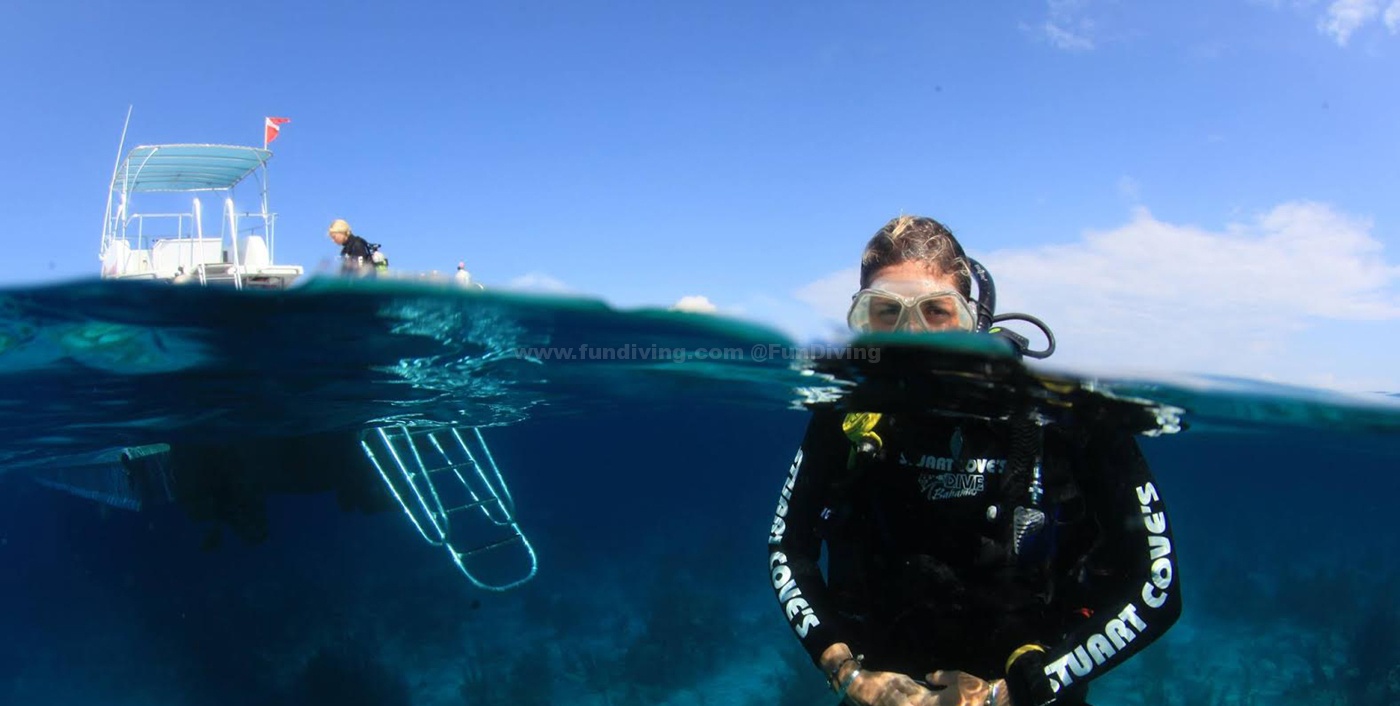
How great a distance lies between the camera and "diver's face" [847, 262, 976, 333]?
3.23 metres

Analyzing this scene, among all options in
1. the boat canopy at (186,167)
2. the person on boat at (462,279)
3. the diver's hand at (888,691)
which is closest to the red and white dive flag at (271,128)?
the boat canopy at (186,167)

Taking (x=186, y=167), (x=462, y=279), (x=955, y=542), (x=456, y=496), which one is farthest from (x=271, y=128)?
(x=456, y=496)

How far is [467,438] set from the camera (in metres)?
27.9

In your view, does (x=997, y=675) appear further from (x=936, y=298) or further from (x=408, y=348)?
(x=408, y=348)

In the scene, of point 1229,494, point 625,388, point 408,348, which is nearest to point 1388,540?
point 1229,494

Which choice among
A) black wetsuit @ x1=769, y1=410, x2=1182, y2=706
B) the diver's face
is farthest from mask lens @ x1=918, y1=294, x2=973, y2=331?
black wetsuit @ x1=769, y1=410, x2=1182, y2=706

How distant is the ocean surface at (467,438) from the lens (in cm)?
843

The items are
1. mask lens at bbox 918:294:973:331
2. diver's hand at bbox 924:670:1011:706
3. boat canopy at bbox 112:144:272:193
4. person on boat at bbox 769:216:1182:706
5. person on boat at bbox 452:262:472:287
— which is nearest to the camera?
diver's hand at bbox 924:670:1011:706

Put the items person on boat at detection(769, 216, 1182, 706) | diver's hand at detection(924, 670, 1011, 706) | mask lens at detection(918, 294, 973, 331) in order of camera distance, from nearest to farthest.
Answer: diver's hand at detection(924, 670, 1011, 706)
person on boat at detection(769, 216, 1182, 706)
mask lens at detection(918, 294, 973, 331)

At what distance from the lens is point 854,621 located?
3.21 meters

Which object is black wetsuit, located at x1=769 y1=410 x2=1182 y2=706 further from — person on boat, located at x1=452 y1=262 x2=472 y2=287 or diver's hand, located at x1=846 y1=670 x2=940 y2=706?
person on boat, located at x1=452 y1=262 x2=472 y2=287

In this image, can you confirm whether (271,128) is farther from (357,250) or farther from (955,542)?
(955,542)

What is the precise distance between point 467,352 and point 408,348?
0.84 m

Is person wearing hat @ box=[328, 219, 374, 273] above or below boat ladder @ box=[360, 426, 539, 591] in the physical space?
above
